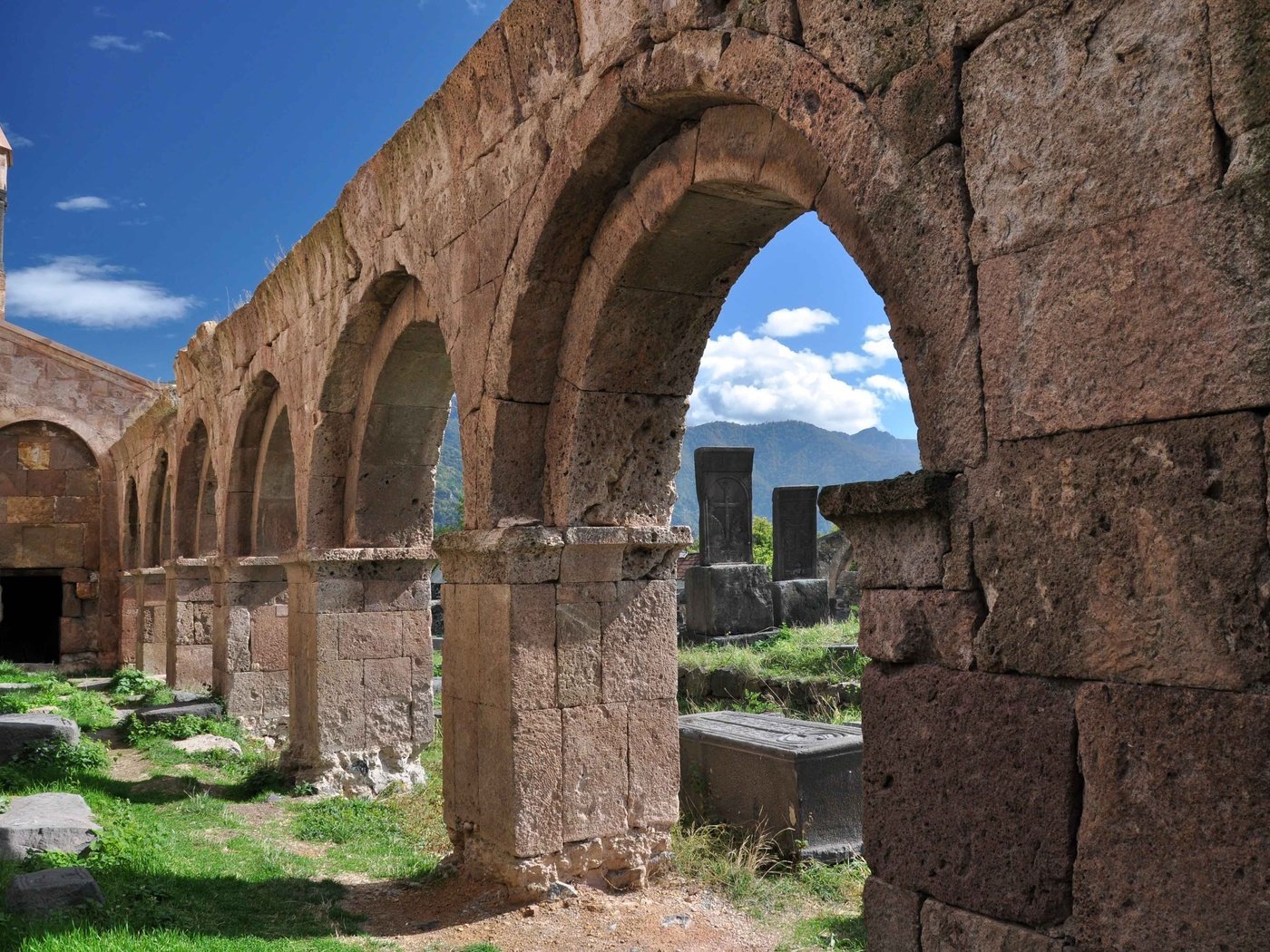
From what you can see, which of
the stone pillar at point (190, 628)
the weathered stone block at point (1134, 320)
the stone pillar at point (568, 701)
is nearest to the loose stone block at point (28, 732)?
the stone pillar at point (568, 701)

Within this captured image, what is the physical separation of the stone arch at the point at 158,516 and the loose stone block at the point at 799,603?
8.57 m

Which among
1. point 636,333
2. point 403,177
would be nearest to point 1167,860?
point 636,333

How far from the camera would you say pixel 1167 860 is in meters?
2.19

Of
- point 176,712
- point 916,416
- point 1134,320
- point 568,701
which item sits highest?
point 1134,320

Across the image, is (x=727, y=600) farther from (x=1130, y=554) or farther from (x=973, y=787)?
(x=1130, y=554)

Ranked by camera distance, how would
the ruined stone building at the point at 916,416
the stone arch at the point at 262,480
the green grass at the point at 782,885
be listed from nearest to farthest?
the ruined stone building at the point at 916,416, the green grass at the point at 782,885, the stone arch at the point at 262,480

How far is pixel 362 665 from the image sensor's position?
26.7ft

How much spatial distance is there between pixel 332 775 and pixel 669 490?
4.07 metres

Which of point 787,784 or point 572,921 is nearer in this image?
point 572,921

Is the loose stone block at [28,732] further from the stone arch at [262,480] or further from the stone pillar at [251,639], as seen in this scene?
the stone arch at [262,480]

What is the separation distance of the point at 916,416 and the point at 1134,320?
0.64 meters

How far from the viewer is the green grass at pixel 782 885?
507 cm

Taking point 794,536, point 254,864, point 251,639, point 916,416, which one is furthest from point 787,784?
point 794,536

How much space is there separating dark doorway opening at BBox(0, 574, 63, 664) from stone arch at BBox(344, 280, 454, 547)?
16990mm
